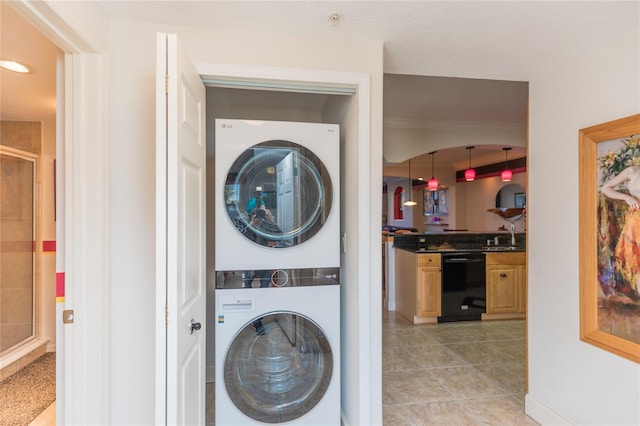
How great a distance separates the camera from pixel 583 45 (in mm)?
1814

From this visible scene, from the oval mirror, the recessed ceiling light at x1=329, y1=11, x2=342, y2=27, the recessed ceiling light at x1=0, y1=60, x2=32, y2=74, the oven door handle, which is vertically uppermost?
the recessed ceiling light at x1=329, y1=11, x2=342, y2=27

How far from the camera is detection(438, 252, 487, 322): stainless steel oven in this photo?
430 cm

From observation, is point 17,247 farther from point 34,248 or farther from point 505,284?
point 505,284

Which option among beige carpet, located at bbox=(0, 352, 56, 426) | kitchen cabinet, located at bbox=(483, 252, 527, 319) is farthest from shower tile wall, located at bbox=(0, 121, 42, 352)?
kitchen cabinet, located at bbox=(483, 252, 527, 319)

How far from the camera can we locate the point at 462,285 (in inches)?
171

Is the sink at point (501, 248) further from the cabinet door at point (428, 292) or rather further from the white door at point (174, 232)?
the white door at point (174, 232)

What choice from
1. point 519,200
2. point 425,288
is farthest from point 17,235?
point 519,200

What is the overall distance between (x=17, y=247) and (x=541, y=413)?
4.43 m

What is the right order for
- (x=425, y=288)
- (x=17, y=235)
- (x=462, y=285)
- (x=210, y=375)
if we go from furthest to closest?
(x=462, y=285)
(x=425, y=288)
(x=17, y=235)
(x=210, y=375)

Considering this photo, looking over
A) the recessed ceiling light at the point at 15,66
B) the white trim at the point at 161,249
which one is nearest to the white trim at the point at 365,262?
the white trim at the point at 161,249

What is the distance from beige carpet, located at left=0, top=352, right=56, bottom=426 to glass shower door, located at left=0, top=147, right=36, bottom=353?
0.29m

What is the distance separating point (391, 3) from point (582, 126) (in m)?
1.34

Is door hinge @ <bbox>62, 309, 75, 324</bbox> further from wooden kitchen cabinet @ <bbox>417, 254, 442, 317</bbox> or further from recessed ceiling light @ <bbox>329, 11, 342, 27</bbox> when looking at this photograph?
wooden kitchen cabinet @ <bbox>417, 254, 442, 317</bbox>

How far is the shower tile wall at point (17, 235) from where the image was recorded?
117 inches
